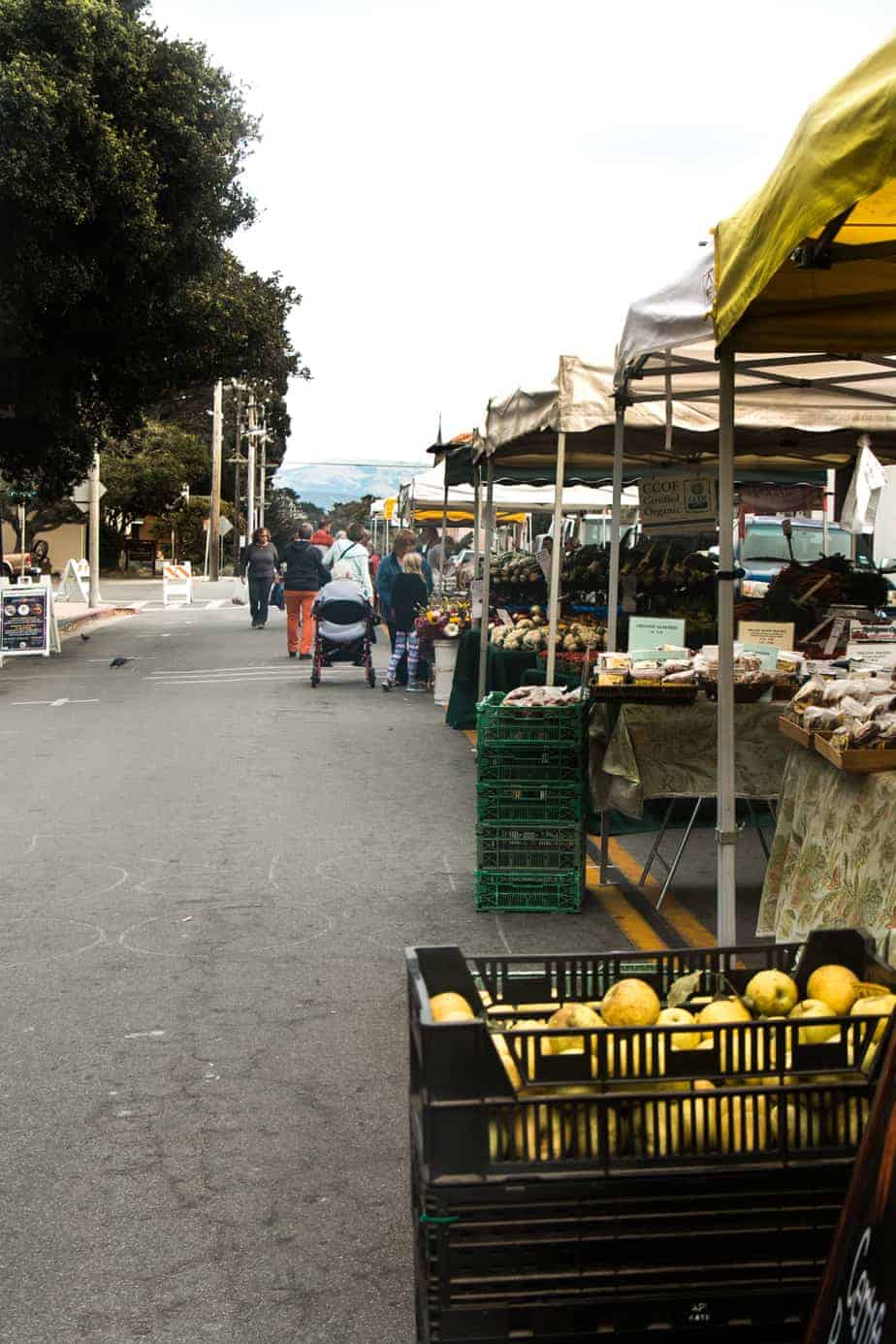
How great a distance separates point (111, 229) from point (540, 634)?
1043 cm

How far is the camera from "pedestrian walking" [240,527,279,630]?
27723 millimetres

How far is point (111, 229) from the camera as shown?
20.1 meters

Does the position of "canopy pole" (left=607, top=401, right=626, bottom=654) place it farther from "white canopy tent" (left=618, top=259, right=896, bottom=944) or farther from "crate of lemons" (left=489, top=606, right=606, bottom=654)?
"crate of lemons" (left=489, top=606, right=606, bottom=654)

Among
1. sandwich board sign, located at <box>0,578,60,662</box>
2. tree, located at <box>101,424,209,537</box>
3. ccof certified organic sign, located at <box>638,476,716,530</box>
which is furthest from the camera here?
tree, located at <box>101,424,209,537</box>

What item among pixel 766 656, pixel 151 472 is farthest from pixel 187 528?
pixel 766 656

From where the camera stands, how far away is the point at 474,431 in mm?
12117

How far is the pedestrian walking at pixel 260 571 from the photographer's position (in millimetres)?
27723

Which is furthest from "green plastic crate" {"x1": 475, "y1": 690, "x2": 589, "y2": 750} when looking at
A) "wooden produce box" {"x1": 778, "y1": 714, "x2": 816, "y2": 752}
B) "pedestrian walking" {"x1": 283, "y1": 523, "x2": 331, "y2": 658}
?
"pedestrian walking" {"x1": 283, "y1": 523, "x2": 331, "y2": 658}

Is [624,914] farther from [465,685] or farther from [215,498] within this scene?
[215,498]

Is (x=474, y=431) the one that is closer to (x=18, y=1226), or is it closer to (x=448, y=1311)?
(x=18, y=1226)

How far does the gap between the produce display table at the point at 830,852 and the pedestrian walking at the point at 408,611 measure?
1221 centimetres

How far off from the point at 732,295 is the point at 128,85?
17545mm

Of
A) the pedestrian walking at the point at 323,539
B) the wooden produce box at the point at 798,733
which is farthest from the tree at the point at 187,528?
the wooden produce box at the point at 798,733

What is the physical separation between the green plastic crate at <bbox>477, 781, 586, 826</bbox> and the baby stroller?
35.6 ft
